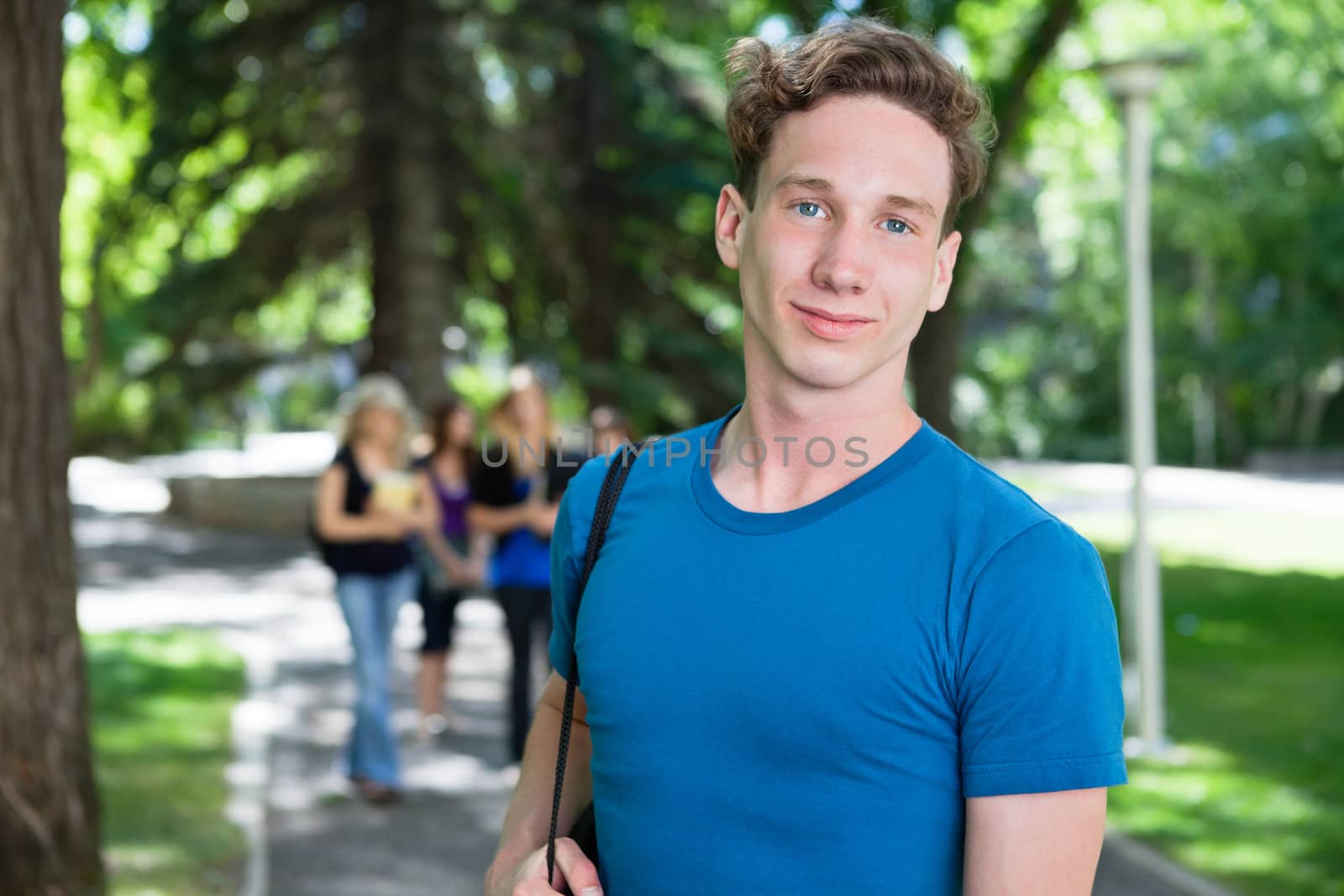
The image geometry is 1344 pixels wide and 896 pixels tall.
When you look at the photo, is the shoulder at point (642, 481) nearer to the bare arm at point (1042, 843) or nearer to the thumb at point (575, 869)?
the thumb at point (575, 869)

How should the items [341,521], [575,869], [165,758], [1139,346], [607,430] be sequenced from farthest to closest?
[1139,346]
[607,430]
[165,758]
[341,521]
[575,869]

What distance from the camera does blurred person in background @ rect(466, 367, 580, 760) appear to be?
7.76 metres

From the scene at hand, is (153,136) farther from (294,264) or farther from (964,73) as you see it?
(964,73)

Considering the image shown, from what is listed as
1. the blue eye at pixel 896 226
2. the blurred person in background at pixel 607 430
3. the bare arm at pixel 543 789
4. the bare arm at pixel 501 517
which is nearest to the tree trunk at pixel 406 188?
the blurred person in background at pixel 607 430

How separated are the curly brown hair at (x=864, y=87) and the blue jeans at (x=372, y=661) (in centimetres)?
600

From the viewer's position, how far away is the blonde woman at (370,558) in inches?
290

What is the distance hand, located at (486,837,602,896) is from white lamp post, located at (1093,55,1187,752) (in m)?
7.26

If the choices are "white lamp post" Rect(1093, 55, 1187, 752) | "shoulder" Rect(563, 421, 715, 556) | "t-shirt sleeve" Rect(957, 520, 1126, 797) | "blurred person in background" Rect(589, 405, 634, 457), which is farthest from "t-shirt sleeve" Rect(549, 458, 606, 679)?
"white lamp post" Rect(1093, 55, 1187, 752)

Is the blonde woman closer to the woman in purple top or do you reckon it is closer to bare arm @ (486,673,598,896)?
the woman in purple top

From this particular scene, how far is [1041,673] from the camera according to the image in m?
1.48

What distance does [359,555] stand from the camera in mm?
7473

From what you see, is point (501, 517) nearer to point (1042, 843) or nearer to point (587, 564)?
point (587, 564)

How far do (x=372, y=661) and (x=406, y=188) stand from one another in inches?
406

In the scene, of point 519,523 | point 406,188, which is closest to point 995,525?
point 519,523
